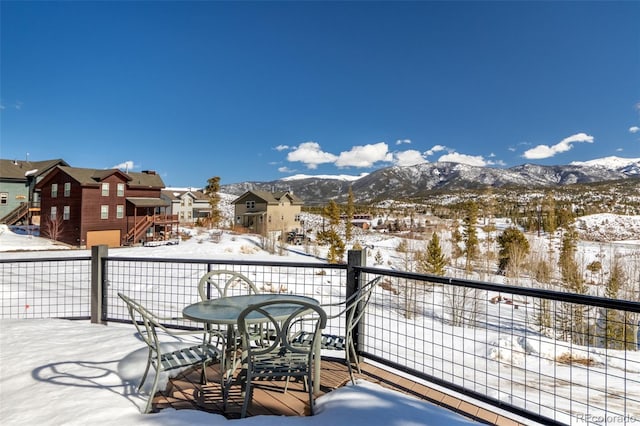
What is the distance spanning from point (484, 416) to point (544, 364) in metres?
4.82

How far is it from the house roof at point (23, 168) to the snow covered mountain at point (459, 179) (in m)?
109

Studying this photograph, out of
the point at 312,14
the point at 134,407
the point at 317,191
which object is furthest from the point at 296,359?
the point at 317,191

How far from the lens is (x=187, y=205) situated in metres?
49.7

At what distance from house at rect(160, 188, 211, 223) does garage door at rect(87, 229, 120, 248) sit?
17.0 meters

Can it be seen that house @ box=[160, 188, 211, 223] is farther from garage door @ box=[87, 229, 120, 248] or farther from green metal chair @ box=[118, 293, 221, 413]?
green metal chair @ box=[118, 293, 221, 413]

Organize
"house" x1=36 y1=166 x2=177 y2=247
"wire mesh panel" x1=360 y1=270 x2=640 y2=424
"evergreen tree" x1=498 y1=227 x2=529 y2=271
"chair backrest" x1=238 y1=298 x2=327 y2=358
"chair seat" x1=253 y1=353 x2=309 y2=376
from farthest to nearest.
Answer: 1. "house" x1=36 y1=166 x2=177 y2=247
2. "evergreen tree" x1=498 y1=227 x2=529 y2=271
3. "wire mesh panel" x1=360 y1=270 x2=640 y2=424
4. "chair seat" x1=253 y1=353 x2=309 y2=376
5. "chair backrest" x1=238 y1=298 x2=327 y2=358

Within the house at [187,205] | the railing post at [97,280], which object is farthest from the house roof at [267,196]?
the railing post at [97,280]

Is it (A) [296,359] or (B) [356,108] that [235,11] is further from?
(B) [356,108]

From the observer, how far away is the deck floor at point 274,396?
7.70ft

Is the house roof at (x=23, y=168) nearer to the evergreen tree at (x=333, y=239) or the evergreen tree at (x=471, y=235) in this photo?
the evergreen tree at (x=333, y=239)

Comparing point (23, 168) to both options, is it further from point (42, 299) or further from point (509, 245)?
point (509, 245)

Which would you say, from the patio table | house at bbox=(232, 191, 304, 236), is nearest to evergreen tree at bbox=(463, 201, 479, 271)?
the patio table

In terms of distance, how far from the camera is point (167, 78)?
19.7 meters

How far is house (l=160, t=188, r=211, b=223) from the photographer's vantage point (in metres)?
46.3
